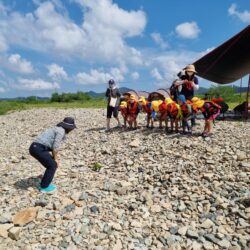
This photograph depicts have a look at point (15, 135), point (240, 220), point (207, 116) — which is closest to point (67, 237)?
point (240, 220)

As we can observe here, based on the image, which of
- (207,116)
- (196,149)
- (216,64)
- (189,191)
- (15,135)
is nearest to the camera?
(189,191)

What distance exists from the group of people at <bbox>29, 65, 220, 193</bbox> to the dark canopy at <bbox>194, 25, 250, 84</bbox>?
12.7 ft

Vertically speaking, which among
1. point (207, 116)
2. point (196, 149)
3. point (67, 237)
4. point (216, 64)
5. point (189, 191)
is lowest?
point (67, 237)

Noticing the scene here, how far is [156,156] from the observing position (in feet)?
32.1

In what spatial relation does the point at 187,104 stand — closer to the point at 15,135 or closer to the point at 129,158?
the point at 129,158

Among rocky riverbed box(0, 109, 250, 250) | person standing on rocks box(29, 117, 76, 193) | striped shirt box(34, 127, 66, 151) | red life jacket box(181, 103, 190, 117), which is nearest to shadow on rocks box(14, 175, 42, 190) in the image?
rocky riverbed box(0, 109, 250, 250)

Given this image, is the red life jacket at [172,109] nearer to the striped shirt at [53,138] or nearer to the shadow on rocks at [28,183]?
the striped shirt at [53,138]

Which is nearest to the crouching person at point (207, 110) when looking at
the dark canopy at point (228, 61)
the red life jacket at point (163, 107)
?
the red life jacket at point (163, 107)

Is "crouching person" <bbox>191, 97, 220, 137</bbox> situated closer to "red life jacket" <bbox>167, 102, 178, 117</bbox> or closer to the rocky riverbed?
the rocky riverbed

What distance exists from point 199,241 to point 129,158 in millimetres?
4401

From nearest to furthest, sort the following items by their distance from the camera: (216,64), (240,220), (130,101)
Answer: (240,220)
(130,101)
(216,64)

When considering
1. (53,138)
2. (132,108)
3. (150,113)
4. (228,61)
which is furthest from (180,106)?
(228,61)

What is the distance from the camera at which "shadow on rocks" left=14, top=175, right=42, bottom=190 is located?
8.42 meters

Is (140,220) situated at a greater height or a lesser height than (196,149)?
lesser
